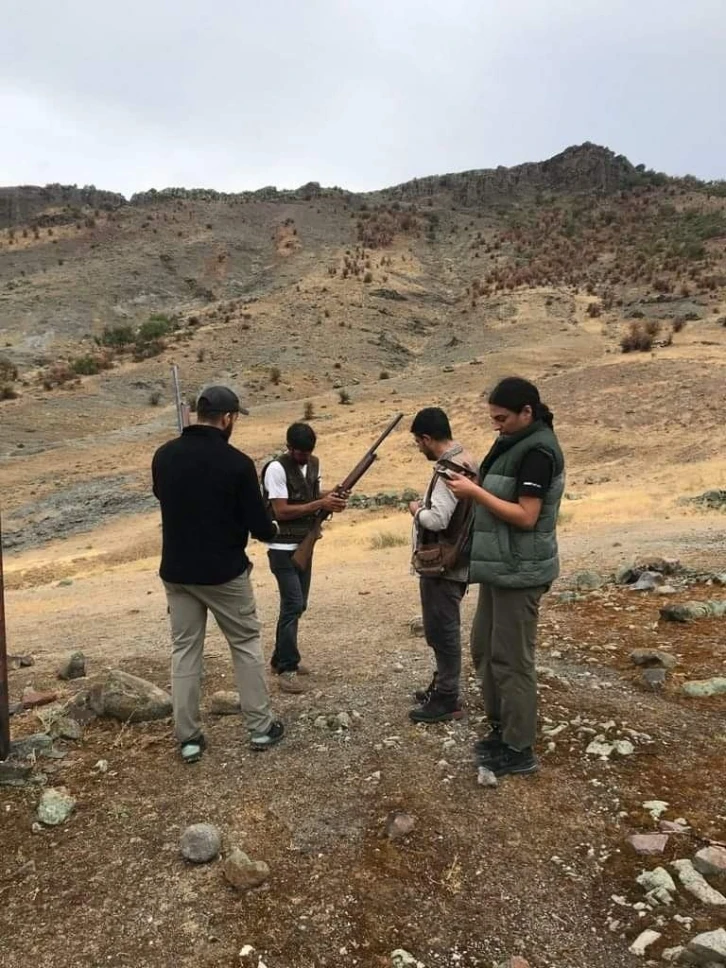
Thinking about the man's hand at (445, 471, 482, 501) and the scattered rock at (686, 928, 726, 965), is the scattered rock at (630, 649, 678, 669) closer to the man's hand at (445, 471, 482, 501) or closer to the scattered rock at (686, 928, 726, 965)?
the man's hand at (445, 471, 482, 501)

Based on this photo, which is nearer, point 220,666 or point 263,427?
point 220,666

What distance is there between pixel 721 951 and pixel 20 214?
2690 inches

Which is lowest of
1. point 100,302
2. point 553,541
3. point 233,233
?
point 553,541

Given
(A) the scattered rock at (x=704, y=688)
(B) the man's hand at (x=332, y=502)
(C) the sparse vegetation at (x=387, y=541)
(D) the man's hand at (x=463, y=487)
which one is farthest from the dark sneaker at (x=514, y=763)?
(C) the sparse vegetation at (x=387, y=541)

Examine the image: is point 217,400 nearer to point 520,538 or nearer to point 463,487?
point 463,487

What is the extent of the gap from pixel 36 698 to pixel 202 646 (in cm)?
177

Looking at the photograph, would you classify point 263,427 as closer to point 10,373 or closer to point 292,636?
point 10,373

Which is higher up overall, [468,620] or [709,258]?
[709,258]

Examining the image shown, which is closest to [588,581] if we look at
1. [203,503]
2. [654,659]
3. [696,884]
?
[654,659]

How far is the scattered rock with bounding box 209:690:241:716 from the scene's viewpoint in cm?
430

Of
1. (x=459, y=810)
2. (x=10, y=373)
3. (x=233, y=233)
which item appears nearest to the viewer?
(x=459, y=810)

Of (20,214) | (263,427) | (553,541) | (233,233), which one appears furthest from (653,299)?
(20,214)

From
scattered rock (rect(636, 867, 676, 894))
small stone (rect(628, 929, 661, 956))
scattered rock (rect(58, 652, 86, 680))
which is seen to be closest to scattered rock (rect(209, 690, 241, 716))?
scattered rock (rect(58, 652, 86, 680))

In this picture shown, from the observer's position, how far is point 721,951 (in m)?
2.21
